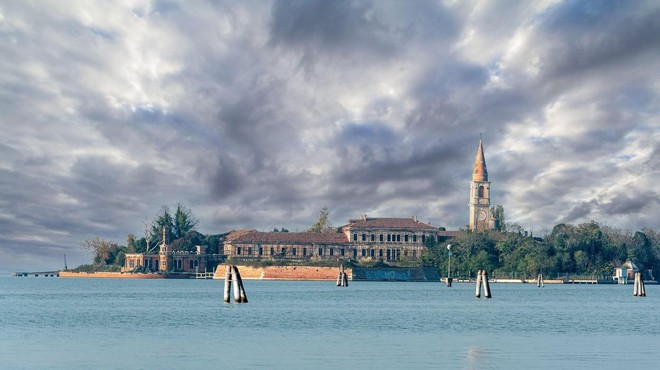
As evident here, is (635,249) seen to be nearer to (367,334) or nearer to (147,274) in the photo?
(147,274)

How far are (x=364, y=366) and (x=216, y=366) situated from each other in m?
4.49

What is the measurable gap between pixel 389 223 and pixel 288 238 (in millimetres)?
17880

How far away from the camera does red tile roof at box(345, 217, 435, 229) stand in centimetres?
17375

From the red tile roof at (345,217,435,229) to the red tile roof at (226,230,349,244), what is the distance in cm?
366

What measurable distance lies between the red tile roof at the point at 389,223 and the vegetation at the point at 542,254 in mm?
6774

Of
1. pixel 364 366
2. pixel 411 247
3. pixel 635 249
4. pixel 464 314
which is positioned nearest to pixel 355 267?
pixel 411 247

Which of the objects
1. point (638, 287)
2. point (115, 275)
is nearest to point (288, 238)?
point (115, 275)

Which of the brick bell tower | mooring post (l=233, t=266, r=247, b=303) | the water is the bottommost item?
the water

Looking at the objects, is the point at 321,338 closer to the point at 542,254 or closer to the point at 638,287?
the point at 638,287

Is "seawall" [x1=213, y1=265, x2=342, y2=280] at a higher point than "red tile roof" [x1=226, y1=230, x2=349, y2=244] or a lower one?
lower

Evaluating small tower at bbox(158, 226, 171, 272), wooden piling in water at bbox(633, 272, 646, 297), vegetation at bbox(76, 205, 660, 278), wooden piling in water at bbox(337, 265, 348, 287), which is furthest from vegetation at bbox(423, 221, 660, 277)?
wooden piling in water at bbox(633, 272, 646, 297)

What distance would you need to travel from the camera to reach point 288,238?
170875 millimetres

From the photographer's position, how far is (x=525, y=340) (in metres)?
40.6

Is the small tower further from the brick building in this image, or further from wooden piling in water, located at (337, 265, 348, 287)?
wooden piling in water, located at (337, 265, 348, 287)
